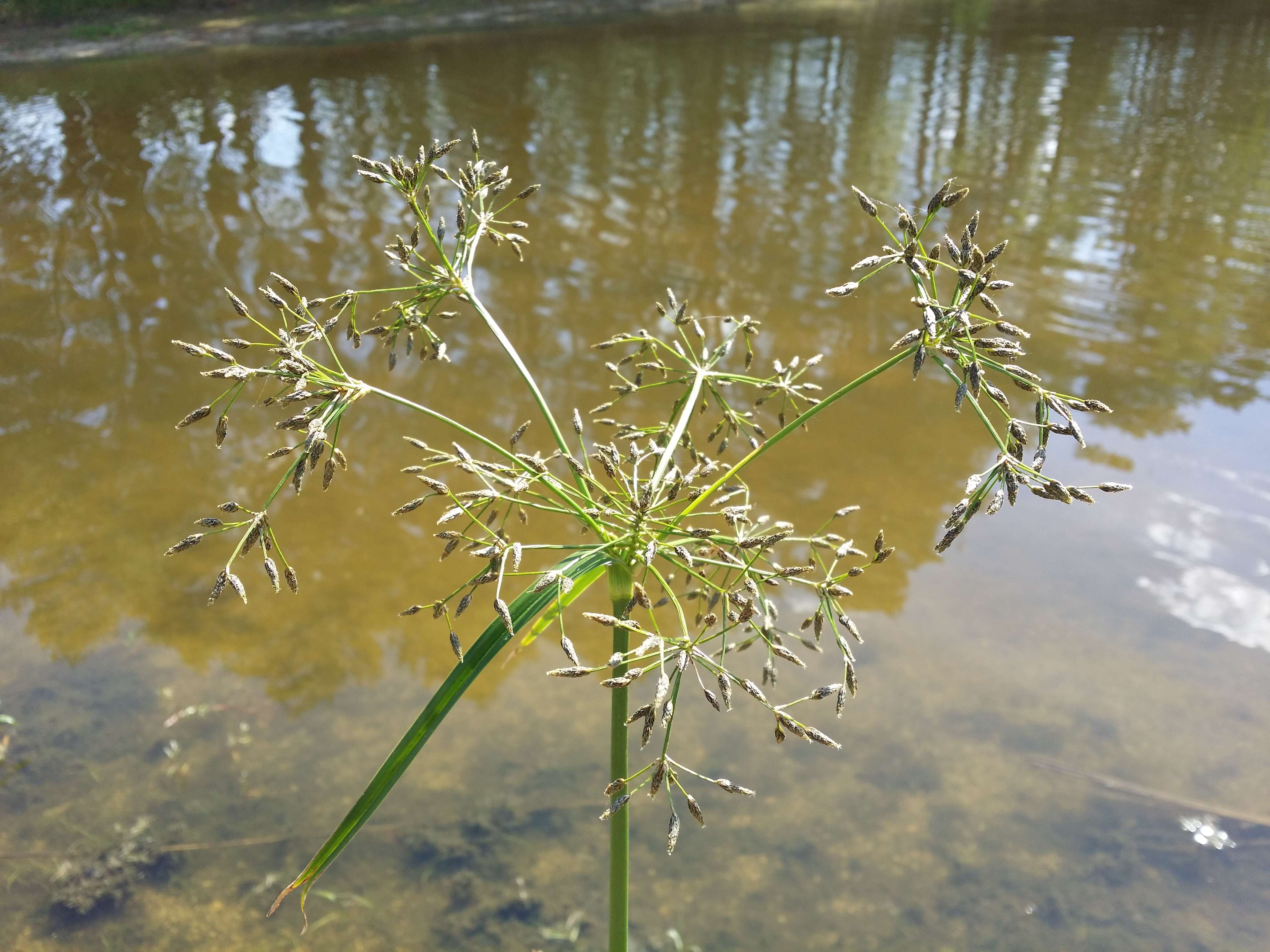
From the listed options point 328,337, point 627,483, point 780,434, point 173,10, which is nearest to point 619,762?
point 627,483

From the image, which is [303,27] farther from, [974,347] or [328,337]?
[974,347]

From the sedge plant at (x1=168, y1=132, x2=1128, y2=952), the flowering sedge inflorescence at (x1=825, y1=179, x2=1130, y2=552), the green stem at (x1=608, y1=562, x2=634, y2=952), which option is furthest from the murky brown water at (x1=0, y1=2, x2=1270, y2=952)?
the flowering sedge inflorescence at (x1=825, y1=179, x2=1130, y2=552)

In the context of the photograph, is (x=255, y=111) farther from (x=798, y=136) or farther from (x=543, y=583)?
(x=543, y=583)

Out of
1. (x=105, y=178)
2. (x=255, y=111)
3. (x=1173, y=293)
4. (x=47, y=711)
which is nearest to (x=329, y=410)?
(x=47, y=711)

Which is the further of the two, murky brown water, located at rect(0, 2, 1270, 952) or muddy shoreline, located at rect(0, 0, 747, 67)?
muddy shoreline, located at rect(0, 0, 747, 67)

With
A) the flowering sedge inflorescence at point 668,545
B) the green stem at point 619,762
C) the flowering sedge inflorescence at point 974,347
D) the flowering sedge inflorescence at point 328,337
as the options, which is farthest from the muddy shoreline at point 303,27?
the flowering sedge inflorescence at point 974,347

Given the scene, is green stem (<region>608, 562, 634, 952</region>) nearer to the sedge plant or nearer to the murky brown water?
the sedge plant
